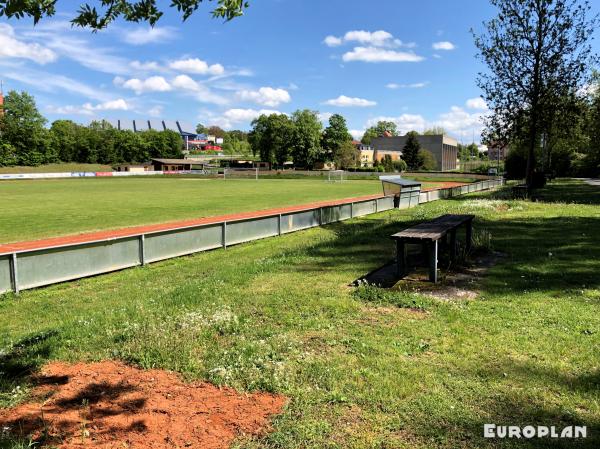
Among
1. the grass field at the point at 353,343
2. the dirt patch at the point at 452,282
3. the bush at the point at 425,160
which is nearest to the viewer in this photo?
the grass field at the point at 353,343

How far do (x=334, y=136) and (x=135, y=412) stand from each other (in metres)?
123

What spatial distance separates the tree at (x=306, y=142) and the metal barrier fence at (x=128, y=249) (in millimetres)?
100797

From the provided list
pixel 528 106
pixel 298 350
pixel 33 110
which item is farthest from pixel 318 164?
pixel 298 350

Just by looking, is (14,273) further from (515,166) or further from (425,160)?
(425,160)

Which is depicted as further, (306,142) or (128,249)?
(306,142)

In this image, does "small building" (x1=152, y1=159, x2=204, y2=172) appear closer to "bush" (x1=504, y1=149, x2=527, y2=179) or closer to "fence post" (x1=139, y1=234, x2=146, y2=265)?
"bush" (x1=504, y1=149, x2=527, y2=179)

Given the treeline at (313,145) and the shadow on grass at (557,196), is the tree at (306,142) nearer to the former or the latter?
the treeline at (313,145)

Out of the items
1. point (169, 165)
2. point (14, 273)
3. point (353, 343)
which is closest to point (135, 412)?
point (353, 343)

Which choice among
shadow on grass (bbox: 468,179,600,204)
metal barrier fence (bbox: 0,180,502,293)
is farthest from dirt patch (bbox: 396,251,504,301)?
shadow on grass (bbox: 468,179,600,204)

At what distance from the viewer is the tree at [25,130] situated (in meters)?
100

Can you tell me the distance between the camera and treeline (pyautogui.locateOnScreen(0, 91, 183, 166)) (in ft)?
330

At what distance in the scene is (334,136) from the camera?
123875mm

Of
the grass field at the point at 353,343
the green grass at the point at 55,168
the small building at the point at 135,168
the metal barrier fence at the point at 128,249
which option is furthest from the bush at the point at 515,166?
the green grass at the point at 55,168

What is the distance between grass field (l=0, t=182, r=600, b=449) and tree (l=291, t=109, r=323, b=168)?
110m
